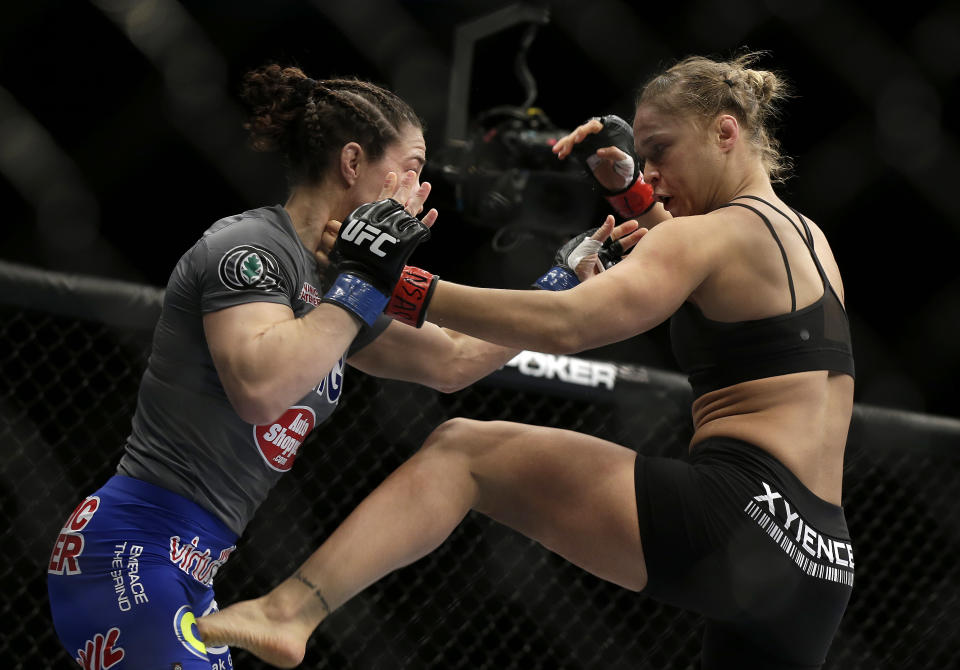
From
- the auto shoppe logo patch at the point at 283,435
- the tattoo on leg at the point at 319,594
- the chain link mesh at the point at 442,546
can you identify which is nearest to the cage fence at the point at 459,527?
the chain link mesh at the point at 442,546

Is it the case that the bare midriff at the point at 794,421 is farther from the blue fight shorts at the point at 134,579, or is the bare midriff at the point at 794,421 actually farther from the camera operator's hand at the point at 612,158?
the blue fight shorts at the point at 134,579

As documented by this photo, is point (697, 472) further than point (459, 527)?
No

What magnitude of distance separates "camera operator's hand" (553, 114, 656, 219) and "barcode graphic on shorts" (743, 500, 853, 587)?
708 mm

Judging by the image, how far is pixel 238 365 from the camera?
139 centimetres

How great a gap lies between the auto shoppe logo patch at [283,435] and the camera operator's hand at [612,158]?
2.24ft

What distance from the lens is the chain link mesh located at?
2.88 metres

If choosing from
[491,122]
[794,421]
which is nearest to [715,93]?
[794,421]

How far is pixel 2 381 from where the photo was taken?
331 centimetres

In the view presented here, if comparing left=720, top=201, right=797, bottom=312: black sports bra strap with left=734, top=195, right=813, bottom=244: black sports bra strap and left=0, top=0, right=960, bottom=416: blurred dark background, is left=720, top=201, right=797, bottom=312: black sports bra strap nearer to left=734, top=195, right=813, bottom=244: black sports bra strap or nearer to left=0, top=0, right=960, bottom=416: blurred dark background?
left=734, top=195, right=813, bottom=244: black sports bra strap

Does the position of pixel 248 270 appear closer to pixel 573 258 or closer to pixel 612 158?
pixel 573 258

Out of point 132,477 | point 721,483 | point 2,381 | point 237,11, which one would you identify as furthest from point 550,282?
point 2,381

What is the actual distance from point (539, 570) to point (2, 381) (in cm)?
190

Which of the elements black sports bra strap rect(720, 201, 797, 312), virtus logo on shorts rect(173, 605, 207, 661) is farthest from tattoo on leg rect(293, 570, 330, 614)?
black sports bra strap rect(720, 201, 797, 312)

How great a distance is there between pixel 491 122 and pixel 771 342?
182cm
